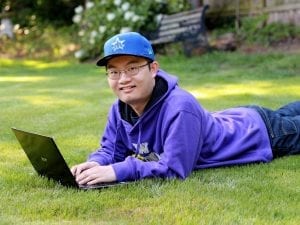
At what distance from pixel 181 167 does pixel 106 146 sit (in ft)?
2.06

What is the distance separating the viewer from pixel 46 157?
316 centimetres

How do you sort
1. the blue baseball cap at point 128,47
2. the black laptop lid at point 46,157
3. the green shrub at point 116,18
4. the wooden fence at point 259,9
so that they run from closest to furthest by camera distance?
the black laptop lid at point 46,157 → the blue baseball cap at point 128,47 → the wooden fence at point 259,9 → the green shrub at point 116,18

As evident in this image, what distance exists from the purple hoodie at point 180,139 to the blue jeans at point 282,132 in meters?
0.06

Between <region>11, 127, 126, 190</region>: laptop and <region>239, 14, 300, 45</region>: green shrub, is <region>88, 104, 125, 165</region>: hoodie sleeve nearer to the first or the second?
<region>11, 127, 126, 190</region>: laptop

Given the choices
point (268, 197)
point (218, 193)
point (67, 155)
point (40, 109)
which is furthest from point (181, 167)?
point (40, 109)

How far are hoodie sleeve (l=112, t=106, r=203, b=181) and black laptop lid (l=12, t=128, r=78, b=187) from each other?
266 mm

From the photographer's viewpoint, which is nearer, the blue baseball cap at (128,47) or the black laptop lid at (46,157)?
the black laptop lid at (46,157)

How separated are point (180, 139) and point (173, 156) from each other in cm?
10

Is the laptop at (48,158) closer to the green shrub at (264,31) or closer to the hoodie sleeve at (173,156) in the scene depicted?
the hoodie sleeve at (173,156)

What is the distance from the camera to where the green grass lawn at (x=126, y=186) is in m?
2.71

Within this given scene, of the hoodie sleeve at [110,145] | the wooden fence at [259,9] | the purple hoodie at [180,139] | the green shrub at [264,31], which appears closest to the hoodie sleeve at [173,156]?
the purple hoodie at [180,139]

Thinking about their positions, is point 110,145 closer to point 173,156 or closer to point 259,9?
point 173,156

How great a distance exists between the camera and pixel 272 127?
13.1ft

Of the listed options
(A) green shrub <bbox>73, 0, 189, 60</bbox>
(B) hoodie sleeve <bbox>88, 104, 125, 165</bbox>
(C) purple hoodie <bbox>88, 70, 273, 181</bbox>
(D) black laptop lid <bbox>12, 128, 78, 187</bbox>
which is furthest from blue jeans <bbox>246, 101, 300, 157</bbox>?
(A) green shrub <bbox>73, 0, 189, 60</bbox>
